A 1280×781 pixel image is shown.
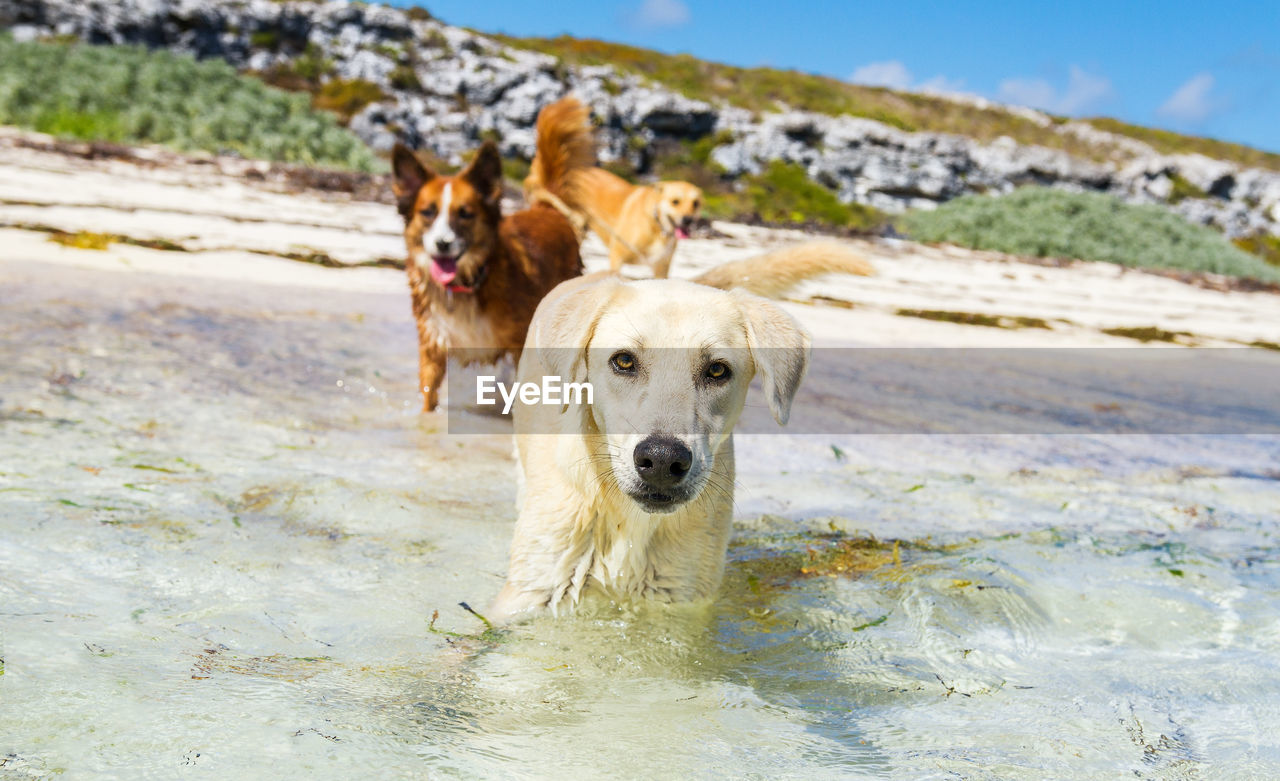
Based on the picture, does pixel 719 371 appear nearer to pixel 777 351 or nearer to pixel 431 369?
pixel 777 351

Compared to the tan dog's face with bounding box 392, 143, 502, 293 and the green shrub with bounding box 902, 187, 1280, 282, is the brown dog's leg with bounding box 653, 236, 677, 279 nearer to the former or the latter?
the tan dog's face with bounding box 392, 143, 502, 293

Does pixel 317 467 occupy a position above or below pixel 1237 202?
below

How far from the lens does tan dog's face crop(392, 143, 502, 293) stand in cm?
698

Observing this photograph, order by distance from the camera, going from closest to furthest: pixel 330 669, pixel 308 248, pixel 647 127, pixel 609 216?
pixel 330 669 < pixel 308 248 < pixel 609 216 < pixel 647 127

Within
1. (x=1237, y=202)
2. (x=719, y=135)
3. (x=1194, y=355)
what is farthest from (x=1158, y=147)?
(x=1194, y=355)

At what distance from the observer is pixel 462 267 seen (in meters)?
7.09

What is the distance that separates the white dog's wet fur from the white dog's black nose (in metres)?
0.20

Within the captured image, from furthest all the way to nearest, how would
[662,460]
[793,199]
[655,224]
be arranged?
[793,199] → [655,224] → [662,460]

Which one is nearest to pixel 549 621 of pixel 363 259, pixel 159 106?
pixel 363 259

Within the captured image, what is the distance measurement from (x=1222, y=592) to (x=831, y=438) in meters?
3.01

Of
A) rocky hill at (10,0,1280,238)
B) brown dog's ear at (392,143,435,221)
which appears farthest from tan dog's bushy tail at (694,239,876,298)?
rocky hill at (10,0,1280,238)

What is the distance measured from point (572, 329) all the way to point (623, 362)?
0.23 m

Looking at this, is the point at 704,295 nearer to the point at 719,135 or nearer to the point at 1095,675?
the point at 1095,675

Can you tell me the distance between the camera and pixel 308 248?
1177 cm
